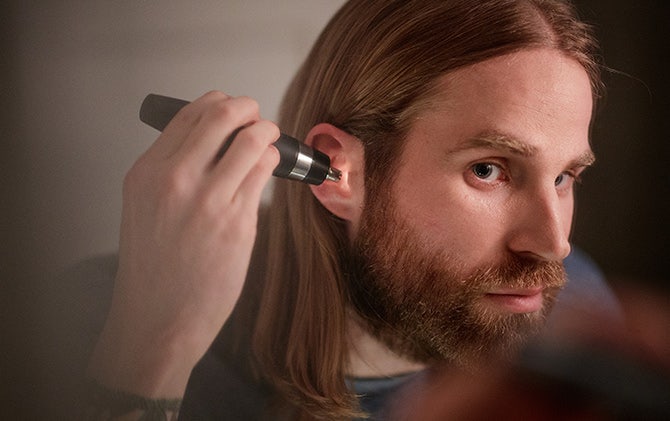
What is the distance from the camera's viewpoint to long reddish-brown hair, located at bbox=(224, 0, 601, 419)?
0.58m

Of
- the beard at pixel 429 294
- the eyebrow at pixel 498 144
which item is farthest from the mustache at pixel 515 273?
the eyebrow at pixel 498 144

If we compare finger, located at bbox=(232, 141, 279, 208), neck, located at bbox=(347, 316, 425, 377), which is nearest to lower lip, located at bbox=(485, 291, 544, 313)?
neck, located at bbox=(347, 316, 425, 377)

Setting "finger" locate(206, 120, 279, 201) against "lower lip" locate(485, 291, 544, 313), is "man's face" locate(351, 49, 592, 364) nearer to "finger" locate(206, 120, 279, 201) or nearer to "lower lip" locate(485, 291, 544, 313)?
"lower lip" locate(485, 291, 544, 313)

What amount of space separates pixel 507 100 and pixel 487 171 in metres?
0.07

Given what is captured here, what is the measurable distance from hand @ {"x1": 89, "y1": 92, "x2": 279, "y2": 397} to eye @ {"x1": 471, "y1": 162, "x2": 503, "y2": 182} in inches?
9.0

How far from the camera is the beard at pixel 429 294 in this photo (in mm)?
611

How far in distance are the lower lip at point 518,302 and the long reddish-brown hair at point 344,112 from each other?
0.16 meters

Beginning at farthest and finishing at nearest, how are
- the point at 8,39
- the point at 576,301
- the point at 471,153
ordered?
1. the point at 576,301
2. the point at 471,153
3. the point at 8,39

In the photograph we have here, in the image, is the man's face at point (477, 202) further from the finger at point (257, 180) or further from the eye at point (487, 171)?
the finger at point (257, 180)

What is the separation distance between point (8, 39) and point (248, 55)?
0.64ft

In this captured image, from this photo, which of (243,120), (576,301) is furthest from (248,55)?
(576,301)

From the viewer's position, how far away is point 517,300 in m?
0.64

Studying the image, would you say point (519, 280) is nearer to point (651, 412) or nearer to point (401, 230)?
point (401, 230)

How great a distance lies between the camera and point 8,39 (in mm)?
477
